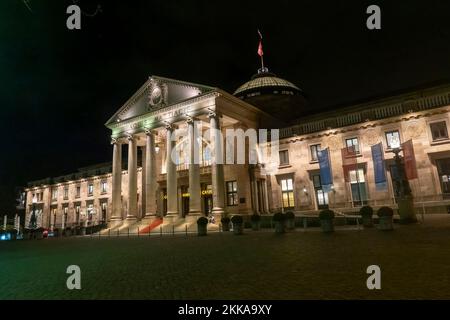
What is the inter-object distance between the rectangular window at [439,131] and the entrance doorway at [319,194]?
11833mm

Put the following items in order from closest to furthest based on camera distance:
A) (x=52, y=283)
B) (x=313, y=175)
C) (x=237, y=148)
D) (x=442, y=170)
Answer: (x=52, y=283) → (x=442, y=170) → (x=313, y=175) → (x=237, y=148)

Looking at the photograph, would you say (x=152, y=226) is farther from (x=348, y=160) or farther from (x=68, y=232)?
(x=348, y=160)

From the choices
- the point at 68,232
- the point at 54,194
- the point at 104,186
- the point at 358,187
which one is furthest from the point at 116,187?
the point at 54,194

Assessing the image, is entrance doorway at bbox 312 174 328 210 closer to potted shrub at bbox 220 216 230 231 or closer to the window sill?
the window sill

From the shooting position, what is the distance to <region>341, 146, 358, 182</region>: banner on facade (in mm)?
33281

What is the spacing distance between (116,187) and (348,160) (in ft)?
98.2

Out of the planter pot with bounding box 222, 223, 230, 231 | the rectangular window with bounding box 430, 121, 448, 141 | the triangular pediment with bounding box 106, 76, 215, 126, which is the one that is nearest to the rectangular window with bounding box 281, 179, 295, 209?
the planter pot with bounding box 222, 223, 230, 231

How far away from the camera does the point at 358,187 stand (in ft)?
109

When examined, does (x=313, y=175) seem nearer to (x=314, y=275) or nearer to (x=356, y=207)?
(x=356, y=207)

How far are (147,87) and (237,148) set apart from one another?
47.9 ft

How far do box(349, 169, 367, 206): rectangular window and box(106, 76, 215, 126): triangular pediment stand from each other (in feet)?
60.2

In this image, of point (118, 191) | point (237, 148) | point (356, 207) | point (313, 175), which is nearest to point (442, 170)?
point (356, 207)

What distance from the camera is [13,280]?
30.4 ft
